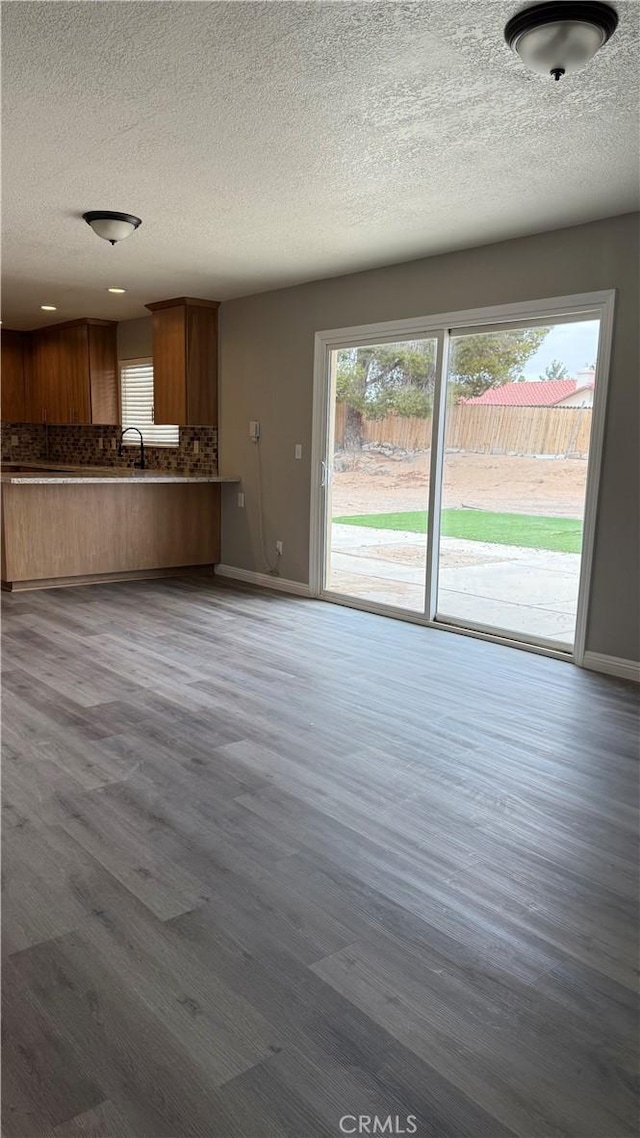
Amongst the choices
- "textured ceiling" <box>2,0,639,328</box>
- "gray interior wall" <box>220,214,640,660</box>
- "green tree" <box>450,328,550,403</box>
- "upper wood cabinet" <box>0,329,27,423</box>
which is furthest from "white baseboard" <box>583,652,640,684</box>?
"upper wood cabinet" <box>0,329,27,423</box>

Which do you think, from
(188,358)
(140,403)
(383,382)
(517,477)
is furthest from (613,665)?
(140,403)

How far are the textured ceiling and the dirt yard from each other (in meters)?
1.34

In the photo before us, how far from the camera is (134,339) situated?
27.1 feet

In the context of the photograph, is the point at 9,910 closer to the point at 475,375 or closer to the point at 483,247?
the point at 475,375

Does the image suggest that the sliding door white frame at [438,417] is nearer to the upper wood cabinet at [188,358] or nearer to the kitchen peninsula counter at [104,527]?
the kitchen peninsula counter at [104,527]

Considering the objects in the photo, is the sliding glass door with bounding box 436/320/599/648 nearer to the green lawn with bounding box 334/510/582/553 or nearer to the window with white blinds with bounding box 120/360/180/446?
the green lawn with bounding box 334/510/582/553

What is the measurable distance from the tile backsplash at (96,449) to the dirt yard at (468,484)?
6.51 feet

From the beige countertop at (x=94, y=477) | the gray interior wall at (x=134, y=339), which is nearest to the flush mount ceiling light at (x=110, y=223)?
the beige countertop at (x=94, y=477)

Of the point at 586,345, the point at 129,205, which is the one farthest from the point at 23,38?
the point at 586,345

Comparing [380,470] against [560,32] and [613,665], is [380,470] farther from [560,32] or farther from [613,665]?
[560,32]

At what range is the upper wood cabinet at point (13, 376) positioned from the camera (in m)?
9.62

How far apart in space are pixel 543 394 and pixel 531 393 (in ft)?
0.29

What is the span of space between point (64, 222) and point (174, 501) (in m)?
2.88

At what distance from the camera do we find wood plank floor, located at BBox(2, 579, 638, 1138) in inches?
57.7
